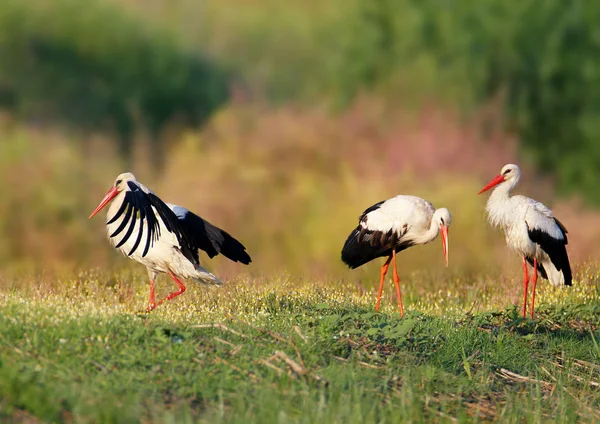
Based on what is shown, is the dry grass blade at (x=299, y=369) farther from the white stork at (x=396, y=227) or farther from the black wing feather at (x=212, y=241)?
the white stork at (x=396, y=227)

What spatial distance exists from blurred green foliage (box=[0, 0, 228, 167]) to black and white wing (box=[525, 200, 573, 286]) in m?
6.75

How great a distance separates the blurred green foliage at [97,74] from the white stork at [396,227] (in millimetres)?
5955

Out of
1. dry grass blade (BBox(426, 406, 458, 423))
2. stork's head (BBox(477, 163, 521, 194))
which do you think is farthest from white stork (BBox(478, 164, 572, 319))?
dry grass blade (BBox(426, 406, 458, 423))

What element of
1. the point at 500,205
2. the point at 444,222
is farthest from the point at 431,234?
the point at 500,205

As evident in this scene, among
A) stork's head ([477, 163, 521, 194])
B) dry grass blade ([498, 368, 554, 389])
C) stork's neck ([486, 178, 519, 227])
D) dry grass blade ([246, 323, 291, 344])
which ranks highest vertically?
stork's head ([477, 163, 521, 194])

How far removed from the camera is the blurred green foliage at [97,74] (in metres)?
14.3

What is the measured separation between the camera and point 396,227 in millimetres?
8469

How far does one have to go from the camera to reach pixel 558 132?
15008 millimetres

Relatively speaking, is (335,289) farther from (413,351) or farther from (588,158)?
(588,158)

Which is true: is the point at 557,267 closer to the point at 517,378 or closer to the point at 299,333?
the point at 517,378

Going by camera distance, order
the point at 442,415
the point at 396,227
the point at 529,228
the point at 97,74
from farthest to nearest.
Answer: the point at 97,74 < the point at 529,228 < the point at 396,227 < the point at 442,415

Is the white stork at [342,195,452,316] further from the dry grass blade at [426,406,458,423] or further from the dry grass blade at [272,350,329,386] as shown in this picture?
the dry grass blade at [426,406,458,423]

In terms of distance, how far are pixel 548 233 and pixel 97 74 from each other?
924 cm

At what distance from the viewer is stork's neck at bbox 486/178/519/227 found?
8773 millimetres
